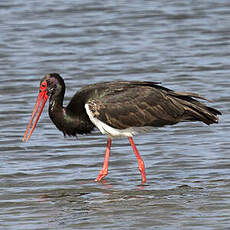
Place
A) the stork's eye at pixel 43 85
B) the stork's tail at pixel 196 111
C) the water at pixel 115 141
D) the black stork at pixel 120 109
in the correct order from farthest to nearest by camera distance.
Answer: the stork's eye at pixel 43 85, the stork's tail at pixel 196 111, the black stork at pixel 120 109, the water at pixel 115 141

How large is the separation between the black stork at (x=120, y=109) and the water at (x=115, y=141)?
1.83ft

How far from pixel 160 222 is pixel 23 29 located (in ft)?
46.8

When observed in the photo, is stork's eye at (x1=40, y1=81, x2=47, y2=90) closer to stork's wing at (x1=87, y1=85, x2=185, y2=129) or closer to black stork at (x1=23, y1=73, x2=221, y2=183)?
black stork at (x1=23, y1=73, x2=221, y2=183)

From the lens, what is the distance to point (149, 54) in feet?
61.2

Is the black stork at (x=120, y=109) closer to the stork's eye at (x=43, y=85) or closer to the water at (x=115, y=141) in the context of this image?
the stork's eye at (x=43, y=85)

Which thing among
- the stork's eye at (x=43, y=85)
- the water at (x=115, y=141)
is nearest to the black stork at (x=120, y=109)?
the stork's eye at (x=43, y=85)

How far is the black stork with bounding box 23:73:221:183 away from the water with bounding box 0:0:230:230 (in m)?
0.56

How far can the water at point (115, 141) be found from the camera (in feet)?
28.7

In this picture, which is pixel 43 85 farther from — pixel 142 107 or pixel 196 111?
pixel 196 111

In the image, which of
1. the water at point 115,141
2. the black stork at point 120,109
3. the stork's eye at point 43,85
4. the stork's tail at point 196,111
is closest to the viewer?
the water at point 115,141

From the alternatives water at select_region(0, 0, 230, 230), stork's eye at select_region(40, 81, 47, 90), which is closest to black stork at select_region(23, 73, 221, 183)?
stork's eye at select_region(40, 81, 47, 90)

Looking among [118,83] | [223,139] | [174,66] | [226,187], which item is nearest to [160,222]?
[226,187]

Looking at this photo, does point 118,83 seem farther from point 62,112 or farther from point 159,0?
point 159,0

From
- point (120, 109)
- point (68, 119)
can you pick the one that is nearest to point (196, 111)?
point (120, 109)
